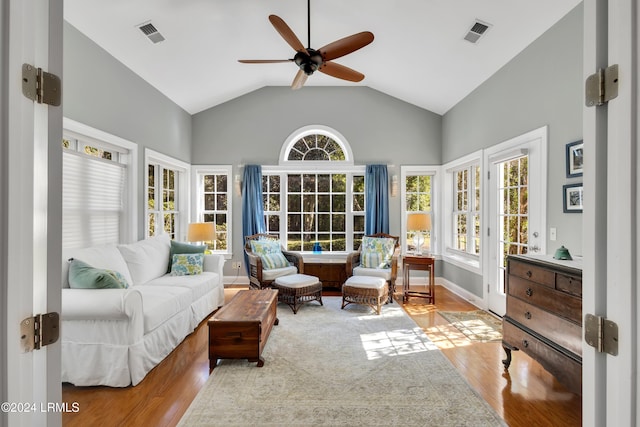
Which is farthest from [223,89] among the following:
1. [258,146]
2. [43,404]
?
[43,404]

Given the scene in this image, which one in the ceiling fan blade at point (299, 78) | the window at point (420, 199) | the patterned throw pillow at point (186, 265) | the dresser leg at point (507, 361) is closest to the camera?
the dresser leg at point (507, 361)

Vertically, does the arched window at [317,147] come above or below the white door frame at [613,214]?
above

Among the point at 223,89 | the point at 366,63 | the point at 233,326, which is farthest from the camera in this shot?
the point at 223,89

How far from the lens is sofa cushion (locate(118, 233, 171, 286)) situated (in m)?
3.54

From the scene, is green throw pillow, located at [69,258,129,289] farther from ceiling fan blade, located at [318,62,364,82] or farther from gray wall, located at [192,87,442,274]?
gray wall, located at [192,87,442,274]

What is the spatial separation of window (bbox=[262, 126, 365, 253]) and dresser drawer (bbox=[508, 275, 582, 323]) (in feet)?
11.1

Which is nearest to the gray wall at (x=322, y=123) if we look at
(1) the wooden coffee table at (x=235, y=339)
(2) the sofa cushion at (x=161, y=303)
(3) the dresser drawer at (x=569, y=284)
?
(2) the sofa cushion at (x=161, y=303)

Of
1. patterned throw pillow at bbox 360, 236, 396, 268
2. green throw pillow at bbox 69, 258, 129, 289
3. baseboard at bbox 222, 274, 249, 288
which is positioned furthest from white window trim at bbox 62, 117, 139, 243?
patterned throw pillow at bbox 360, 236, 396, 268

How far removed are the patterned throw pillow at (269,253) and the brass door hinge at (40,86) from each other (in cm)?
390

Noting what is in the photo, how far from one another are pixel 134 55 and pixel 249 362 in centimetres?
357

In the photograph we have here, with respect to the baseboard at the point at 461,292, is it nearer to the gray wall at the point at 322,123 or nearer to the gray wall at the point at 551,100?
the gray wall at the point at 322,123

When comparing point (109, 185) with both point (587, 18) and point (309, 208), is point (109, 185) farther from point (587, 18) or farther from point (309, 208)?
point (587, 18)

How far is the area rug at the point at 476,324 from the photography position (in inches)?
133

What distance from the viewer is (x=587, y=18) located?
2.98ft
